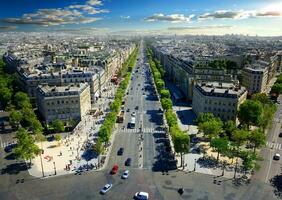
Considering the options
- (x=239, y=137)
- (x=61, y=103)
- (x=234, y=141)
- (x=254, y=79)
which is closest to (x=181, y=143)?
(x=239, y=137)

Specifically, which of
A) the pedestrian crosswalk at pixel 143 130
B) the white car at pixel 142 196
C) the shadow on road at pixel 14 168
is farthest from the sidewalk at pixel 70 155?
the white car at pixel 142 196

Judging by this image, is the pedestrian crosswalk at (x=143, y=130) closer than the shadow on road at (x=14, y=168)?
No

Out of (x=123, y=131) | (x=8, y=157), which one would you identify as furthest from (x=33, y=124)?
(x=123, y=131)

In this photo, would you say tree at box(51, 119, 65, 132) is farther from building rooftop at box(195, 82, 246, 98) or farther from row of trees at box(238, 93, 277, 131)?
row of trees at box(238, 93, 277, 131)

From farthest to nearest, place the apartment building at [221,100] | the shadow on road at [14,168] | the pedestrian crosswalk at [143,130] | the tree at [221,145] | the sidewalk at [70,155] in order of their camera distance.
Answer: the apartment building at [221,100] < the pedestrian crosswalk at [143,130] < the tree at [221,145] < the sidewalk at [70,155] < the shadow on road at [14,168]

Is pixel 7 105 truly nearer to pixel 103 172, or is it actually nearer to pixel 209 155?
pixel 103 172

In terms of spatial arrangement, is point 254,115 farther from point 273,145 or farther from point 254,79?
point 254,79

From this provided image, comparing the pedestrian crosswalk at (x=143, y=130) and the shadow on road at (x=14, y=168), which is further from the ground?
the pedestrian crosswalk at (x=143, y=130)

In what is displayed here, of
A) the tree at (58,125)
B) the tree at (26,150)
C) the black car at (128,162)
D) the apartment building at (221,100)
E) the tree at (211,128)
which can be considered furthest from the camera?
the apartment building at (221,100)

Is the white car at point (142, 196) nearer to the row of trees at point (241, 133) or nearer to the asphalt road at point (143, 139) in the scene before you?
the asphalt road at point (143, 139)

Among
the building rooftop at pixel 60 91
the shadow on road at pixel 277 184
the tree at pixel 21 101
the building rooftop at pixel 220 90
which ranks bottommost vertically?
the shadow on road at pixel 277 184
